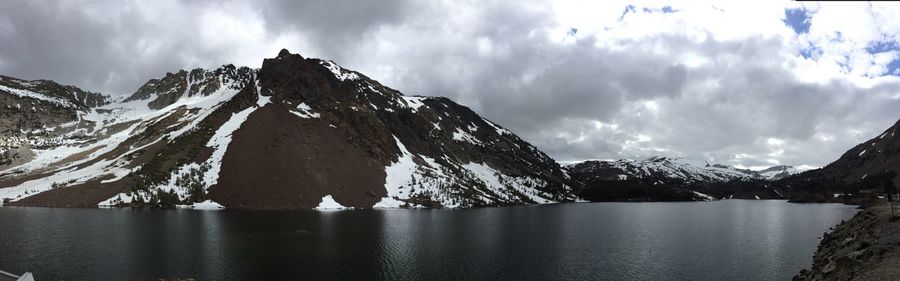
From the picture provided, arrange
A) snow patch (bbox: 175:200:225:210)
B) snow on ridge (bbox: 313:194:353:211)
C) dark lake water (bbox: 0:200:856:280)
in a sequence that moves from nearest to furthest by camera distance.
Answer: dark lake water (bbox: 0:200:856:280) → snow patch (bbox: 175:200:225:210) → snow on ridge (bbox: 313:194:353:211)

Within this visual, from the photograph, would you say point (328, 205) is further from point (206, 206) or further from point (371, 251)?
point (371, 251)

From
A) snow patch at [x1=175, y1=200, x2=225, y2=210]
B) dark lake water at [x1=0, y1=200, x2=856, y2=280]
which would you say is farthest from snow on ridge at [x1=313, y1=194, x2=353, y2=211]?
dark lake water at [x1=0, y1=200, x2=856, y2=280]

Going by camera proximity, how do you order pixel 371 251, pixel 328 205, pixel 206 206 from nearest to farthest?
pixel 371 251 → pixel 206 206 → pixel 328 205

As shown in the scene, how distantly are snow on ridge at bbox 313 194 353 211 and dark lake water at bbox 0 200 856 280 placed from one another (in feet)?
186

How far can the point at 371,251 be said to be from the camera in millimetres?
82438

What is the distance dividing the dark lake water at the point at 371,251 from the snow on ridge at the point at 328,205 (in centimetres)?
5674

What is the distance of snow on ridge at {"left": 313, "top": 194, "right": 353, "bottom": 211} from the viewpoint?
18338 cm

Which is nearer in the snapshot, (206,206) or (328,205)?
(206,206)

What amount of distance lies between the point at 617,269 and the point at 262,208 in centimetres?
13150

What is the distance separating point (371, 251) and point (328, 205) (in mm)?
108485

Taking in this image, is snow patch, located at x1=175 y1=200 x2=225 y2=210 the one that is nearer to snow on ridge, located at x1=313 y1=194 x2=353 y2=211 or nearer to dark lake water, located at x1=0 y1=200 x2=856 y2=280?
snow on ridge, located at x1=313 y1=194 x2=353 y2=211

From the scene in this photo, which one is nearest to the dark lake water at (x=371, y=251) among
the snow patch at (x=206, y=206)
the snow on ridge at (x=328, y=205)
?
the snow patch at (x=206, y=206)

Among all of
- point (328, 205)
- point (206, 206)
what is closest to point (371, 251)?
point (328, 205)

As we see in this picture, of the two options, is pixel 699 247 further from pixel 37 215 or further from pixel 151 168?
pixel 151 168
